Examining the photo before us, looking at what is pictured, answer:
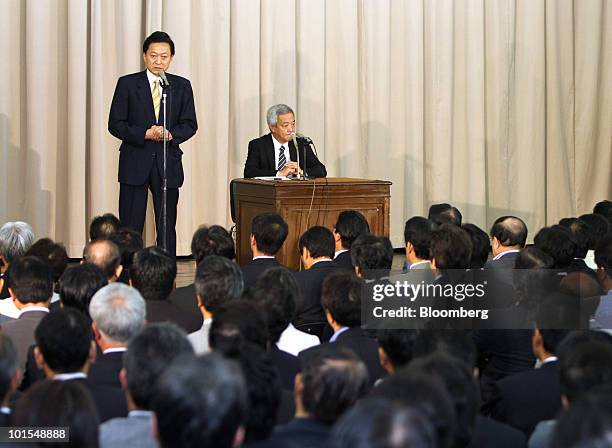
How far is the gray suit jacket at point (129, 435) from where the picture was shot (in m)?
→ 2.66

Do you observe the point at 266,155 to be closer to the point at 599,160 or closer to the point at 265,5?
the point at 265,5

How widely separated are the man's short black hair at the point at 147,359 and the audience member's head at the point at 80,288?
118cm

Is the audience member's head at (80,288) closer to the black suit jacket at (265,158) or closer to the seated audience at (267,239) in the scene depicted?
the seated audience at (267,239)

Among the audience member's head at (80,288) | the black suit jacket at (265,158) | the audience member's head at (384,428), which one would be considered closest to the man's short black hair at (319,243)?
the audience member's head at (80,288)

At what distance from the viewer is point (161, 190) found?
7.35 metres

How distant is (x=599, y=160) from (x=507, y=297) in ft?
21.9

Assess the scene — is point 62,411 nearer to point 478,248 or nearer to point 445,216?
point 478,248

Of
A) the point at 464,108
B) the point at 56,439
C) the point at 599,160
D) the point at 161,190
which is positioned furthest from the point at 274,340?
the point at 599,160

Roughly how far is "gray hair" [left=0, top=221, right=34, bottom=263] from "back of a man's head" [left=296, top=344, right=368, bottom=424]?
3020mm

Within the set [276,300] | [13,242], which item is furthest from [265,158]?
[276,300]

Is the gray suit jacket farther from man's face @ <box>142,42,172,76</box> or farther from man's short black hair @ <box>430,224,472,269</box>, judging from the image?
man's face @ <box>142,42,172,76</box>

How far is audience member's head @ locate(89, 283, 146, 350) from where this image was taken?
343 centimetres

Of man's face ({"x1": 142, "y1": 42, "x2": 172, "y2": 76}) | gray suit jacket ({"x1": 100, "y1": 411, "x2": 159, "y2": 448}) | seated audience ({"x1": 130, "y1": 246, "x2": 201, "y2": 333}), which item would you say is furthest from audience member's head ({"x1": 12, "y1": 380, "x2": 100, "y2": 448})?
man's face ({"x1": 142, "y1": 42, "x2": 172, "y2": 76})

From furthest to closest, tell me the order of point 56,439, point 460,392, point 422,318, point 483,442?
point 422,318
point 483,442
point 460,392
point 56,439
